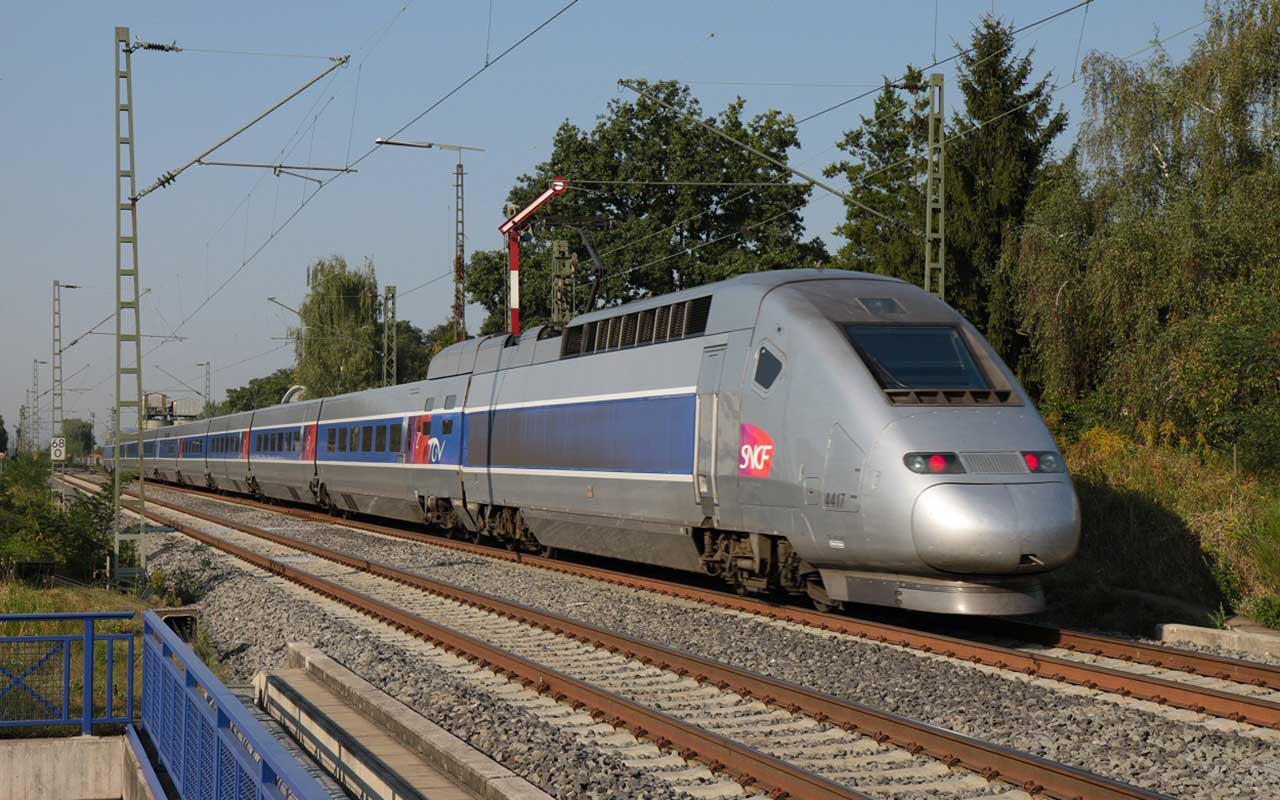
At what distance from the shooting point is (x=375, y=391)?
29.4m

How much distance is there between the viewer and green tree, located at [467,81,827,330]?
5138 centimetres

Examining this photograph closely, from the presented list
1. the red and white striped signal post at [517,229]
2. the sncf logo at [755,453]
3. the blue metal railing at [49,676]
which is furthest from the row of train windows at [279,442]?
the blue metal railing at [49,676]

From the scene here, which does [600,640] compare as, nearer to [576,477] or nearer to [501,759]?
[501,759]

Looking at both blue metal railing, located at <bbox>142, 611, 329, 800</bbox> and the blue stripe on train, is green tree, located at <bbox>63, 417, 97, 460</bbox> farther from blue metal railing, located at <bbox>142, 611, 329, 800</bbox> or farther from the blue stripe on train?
blue metal railing, located at <bbox>142, 611, 329, 800</bbox>

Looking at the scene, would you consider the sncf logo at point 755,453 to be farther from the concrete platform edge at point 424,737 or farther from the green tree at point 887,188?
the green tree at point 887,188

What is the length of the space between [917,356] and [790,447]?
4.73 ft

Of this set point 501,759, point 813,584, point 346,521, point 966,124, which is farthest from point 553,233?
point 501,759

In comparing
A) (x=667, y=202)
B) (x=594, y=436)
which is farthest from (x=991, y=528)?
(x=667, y=202)

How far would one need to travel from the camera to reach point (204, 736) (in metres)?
6.51

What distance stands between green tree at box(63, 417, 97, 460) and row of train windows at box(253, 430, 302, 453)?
129293 millimetres

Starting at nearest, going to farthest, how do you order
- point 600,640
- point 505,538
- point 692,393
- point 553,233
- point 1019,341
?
1. point 600,640
2. point 692,393
3. point 505,538
4. point 1019,341
5. point 553,233

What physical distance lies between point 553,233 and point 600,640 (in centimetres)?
4287

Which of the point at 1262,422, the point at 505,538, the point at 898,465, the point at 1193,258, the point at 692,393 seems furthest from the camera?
the point at 1193,258

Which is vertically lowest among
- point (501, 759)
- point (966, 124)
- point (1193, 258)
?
point (501, 759)
